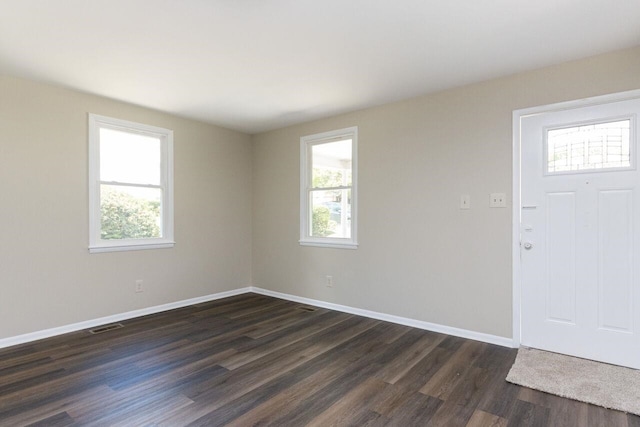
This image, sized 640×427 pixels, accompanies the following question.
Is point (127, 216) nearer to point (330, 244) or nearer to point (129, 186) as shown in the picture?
point (129, 186)

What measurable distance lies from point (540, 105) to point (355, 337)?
255 centimetres

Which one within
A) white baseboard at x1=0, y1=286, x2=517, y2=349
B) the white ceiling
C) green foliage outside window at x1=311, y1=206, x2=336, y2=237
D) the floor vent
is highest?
the white ceiling

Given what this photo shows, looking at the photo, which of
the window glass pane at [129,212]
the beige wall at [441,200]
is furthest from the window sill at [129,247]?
the beige wall at [441,200]

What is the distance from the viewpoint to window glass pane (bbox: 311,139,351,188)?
13.9ft

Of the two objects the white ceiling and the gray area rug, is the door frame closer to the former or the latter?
the gray area rug

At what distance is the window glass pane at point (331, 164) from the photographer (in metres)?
4.24

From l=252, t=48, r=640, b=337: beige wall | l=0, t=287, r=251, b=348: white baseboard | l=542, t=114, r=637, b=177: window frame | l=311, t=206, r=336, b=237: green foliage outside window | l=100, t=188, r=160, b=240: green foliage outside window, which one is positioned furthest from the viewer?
l=311, t=206, r=336, b=237: green foliage outside window

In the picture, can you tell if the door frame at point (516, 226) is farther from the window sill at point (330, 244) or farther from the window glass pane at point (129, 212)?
the window glass pane at point (129, 212)

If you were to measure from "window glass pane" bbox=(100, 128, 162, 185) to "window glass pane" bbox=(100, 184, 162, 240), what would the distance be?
0.12m

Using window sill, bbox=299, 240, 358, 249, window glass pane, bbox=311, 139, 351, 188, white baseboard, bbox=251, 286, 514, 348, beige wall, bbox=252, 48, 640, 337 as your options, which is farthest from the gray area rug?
window glass pane, bbox=311, 139, 351, 188

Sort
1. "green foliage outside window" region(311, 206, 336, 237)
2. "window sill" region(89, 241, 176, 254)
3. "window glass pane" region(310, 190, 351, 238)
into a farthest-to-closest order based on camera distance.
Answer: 1. "green foliage outside window" region(311, 206, 336, 237)
2. "window glass pane" region(310, 190, 351, 238)
3. "window sill" region(89, 241, 176, 254)

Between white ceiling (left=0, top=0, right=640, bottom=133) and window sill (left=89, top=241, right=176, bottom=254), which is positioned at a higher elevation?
white ceiling (left=0, top=0, right=640, bottom=133)

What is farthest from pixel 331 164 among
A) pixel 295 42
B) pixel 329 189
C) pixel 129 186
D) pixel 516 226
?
pixel 129 186

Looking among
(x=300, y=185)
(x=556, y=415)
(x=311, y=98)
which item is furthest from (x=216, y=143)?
(x=556, y=415)
